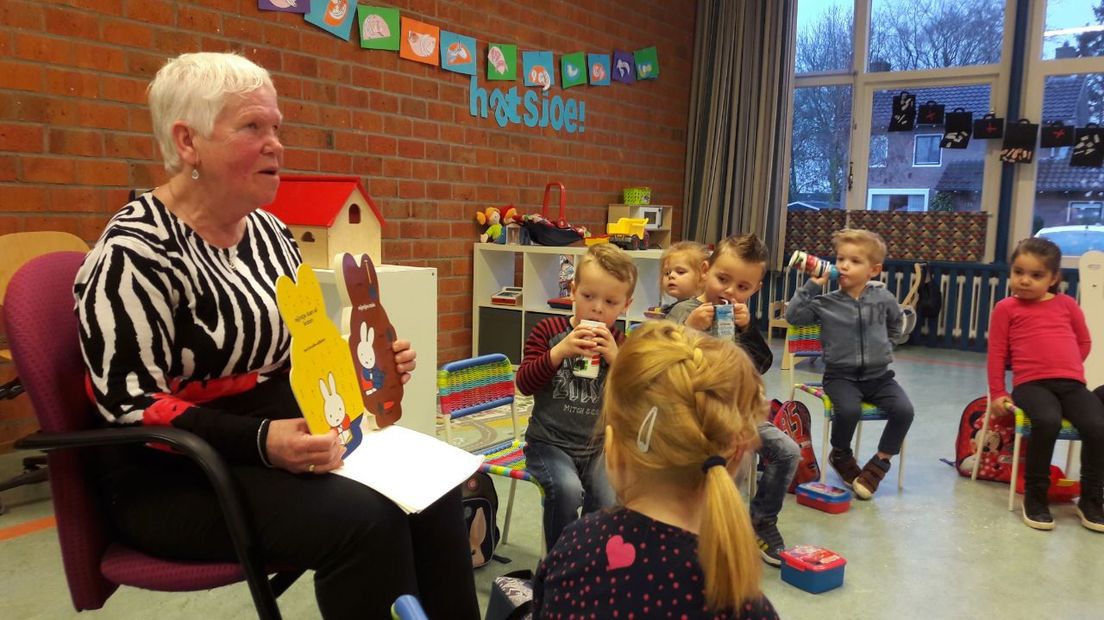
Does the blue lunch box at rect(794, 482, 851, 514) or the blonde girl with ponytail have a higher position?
the blonde girl with ponytail

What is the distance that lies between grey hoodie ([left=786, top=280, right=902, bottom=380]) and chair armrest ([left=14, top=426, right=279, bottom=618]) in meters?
2.24

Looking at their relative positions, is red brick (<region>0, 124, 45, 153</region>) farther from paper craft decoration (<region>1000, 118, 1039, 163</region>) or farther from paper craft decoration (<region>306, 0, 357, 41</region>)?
paper craft decoration (<region>1000, 118, 1039, 163</region>)

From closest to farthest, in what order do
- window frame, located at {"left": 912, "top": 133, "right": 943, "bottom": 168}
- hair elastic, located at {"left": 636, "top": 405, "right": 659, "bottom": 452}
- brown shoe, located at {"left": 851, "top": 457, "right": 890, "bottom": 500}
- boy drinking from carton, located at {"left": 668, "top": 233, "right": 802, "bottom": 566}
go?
hair elastic, located at {"left": 636, "top": 405, "right": 659, "bottom": 452}, boy drinking from carton, located at {"left": 668, "top": 233, "right": 802, "bottom": 566}, brown shoe, located at {"left": 851, "top": 457, "right": 890, "bottom": 500}, window frame, located at {"left": 912, "top": 133, "right": 943, "bottom": 168}

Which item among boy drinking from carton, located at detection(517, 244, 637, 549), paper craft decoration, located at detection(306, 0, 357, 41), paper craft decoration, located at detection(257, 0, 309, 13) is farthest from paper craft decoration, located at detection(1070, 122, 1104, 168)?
paper craft decoration, located at detection(257, 0, 309, 13)

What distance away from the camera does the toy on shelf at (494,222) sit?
4.50 m

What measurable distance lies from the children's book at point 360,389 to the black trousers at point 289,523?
6 cm

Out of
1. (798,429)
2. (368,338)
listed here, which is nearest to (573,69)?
(798,429)

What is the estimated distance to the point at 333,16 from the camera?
360 cm

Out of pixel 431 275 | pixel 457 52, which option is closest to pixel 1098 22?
pixel 457 52

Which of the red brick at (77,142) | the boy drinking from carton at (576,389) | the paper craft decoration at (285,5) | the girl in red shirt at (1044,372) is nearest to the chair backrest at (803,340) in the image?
the girl in red shirt at (1044,372)

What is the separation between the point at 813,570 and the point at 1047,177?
4801 millimetres

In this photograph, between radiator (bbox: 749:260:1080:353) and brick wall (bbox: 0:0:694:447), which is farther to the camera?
radiator (bbox: 749:260:1080:353)

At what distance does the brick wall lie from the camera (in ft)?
8.99

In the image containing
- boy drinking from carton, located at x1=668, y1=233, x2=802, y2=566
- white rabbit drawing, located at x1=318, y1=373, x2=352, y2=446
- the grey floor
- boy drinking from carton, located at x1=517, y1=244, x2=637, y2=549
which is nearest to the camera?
white rabbit drawing, located at x1=318, y1=373, x2=352, y2=446
